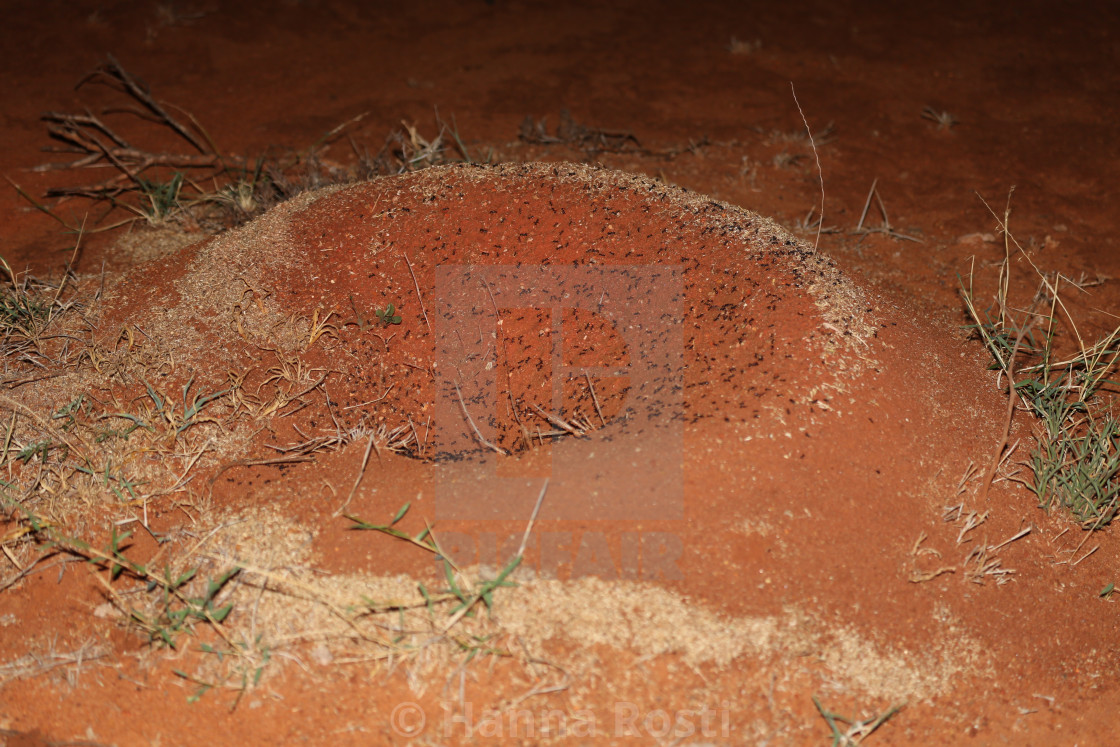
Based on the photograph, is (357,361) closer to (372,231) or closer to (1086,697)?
(372,231)

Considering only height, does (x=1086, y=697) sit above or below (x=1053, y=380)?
below

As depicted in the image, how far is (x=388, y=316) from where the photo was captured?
2.40 metres

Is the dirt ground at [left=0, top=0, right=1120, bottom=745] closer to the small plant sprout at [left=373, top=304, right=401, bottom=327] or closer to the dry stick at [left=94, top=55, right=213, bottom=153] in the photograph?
the small plant sprout at [left=373, top=304, right=401, bottom=327]

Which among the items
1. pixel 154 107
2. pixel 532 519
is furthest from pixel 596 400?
pixel 154 107

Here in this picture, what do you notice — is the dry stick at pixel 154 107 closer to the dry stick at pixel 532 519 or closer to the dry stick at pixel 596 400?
the dry stick at pixel 596 400

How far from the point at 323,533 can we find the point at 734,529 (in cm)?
88

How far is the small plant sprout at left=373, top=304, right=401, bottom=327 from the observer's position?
2.40 meters

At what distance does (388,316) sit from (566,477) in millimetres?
902

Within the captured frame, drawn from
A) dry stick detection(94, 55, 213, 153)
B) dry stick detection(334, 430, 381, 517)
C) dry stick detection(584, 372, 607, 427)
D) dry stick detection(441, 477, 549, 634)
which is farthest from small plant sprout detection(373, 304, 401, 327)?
dry stick detection(94, 55, 213, 153)

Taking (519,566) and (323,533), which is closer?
(519,566)

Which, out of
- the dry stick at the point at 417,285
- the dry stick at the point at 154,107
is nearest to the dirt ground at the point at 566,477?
the dry stick at the point at 417,285

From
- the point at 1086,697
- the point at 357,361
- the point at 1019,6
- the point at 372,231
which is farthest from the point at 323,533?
the point at 1019,6

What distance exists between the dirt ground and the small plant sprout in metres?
A: 0.04

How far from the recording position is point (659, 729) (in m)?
1.52
